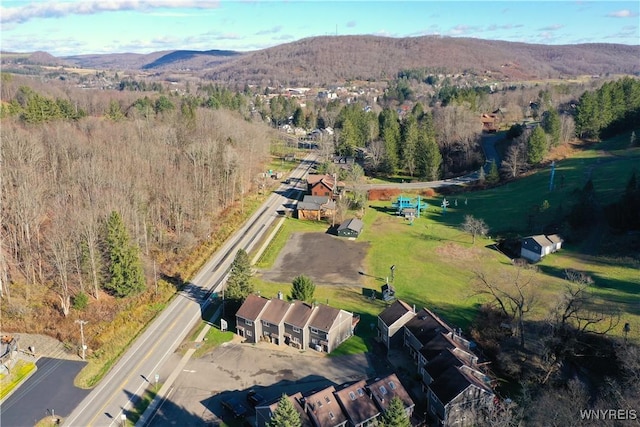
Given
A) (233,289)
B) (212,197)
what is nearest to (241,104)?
(212,197)

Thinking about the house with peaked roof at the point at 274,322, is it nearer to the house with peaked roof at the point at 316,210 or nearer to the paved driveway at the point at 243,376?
the paved driveway at the point at 243,376

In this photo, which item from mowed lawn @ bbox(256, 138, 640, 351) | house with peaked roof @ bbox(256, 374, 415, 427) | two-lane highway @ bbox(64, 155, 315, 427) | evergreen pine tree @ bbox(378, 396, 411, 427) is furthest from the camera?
mowed lawn @ bbox(256, 138, 640, 351)

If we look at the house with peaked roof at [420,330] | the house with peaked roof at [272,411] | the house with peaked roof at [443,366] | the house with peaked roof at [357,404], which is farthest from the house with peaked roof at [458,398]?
the house with peaked roof at [272,411]

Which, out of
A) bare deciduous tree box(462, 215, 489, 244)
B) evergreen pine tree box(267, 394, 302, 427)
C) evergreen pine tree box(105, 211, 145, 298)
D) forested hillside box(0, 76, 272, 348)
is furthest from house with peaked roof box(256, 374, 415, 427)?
bare deciduous tree box(462, 215, 489, 244)

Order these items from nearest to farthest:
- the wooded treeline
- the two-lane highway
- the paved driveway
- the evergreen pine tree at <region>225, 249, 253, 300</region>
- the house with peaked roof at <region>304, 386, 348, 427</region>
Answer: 1. the house with peaked roof at <region>304, 386, 348, 427</region>
2. the two-lane highway
3. the paved driveway
4. the evergreen pine tree at <region>225, 249, 253, 300</region>
5. the wooded treeline

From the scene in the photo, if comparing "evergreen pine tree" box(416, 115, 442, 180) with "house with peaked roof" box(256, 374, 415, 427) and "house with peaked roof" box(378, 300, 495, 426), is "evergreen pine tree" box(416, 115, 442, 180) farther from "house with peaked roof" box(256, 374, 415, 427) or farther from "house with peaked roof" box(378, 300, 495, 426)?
"house with peaked roof" box(256, 374, 415, 427)

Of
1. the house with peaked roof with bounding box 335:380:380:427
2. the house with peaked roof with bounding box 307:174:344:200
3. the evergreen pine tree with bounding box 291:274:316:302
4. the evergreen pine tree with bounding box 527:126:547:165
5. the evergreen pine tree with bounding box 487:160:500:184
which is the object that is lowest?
the house with peaked roof with bounding box 335:380:380:427

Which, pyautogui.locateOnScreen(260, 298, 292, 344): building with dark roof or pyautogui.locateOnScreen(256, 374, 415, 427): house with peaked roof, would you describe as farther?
pyautogui.locateOnScreen(260, 298, 292, 344): building with dark roof
